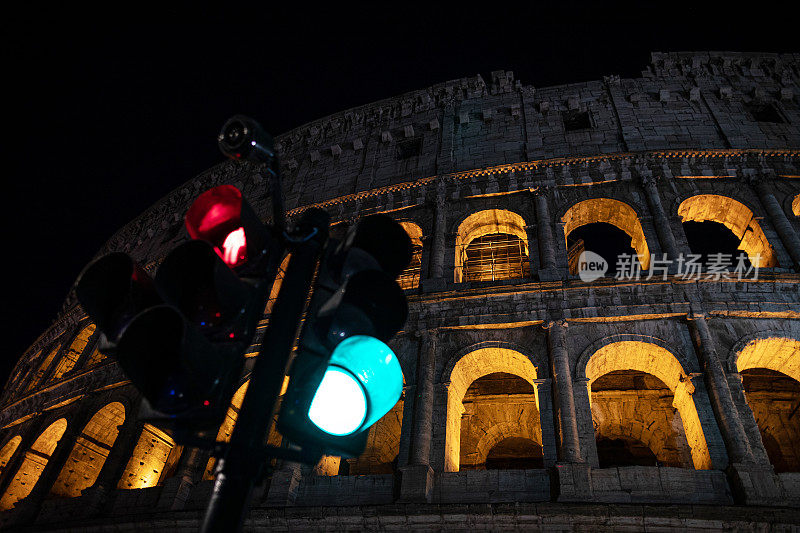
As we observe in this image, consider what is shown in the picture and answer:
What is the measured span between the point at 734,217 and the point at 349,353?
13884mm

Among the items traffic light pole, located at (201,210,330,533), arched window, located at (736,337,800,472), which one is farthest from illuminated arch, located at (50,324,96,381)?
arched window, located at (736,337,800,472)

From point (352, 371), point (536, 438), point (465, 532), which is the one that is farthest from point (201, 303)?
point (536, 438)

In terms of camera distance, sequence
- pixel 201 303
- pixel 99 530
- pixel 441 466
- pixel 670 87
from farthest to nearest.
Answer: pixel 670 87 → pixel 99 530 → pixel 441 466 → pixel 201 303

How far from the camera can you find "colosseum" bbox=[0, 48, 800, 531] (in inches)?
333

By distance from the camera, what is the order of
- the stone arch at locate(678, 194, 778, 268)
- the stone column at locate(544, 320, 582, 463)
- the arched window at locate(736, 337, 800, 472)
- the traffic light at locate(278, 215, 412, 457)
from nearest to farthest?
the traffic light at locate(278, 215, 412, 457) < the stone column at locate(544, 320, 582, 463) < the arched window at locate(736, 337, 800, 472) < the stone arch at locate(678, 194, 778, 268)

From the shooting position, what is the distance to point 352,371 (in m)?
2.18

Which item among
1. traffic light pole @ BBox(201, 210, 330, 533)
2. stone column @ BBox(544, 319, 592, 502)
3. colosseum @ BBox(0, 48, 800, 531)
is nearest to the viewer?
traffic light pole @ BBox(201, 210, 330, 533)

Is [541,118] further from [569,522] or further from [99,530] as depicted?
[99,530]

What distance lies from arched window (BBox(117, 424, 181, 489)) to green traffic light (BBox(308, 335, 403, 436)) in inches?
442

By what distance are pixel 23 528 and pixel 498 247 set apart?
13579mm

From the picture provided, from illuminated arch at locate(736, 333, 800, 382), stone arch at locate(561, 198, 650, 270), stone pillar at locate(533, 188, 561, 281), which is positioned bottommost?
illuminated arch at locate(736, 333, 800, 382)

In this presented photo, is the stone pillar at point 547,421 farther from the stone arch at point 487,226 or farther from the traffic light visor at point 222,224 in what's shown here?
the traffic light visor at point 222,224

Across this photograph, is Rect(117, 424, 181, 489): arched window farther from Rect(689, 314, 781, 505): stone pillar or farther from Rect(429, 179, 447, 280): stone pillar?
Rect(689, 314, 781, 505): stone pillar

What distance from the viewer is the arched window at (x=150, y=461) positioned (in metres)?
11.5
